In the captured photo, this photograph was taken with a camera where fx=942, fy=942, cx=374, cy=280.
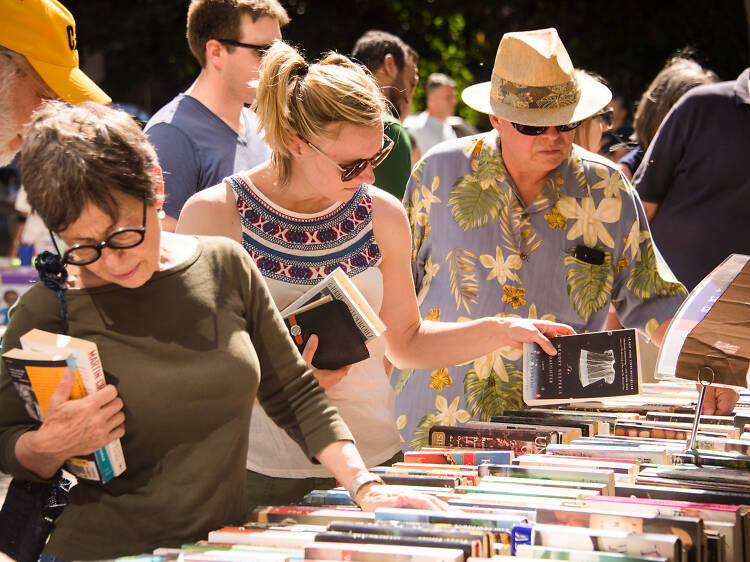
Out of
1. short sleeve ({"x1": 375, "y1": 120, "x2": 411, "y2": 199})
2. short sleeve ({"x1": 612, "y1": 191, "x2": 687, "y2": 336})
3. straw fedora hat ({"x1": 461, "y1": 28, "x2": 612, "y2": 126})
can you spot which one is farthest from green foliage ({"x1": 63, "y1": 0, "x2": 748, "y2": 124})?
short sleeve ({"x1": 612, "y1": 191, "x2": 687, "y2": 336})

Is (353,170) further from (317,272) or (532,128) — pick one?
(532,128)

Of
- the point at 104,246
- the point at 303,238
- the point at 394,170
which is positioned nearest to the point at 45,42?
the point at 303,238

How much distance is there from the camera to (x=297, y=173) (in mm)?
2572

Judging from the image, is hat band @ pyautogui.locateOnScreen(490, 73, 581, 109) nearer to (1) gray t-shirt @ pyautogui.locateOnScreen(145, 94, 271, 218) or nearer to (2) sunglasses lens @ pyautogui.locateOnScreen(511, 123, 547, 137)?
(2) sunglasses lens @ pyautogui.locateOnScreen(511, 123, 547, 137)

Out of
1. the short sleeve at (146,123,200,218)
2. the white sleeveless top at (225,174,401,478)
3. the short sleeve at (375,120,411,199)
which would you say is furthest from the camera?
the short sleeve at (375,120,411,199)

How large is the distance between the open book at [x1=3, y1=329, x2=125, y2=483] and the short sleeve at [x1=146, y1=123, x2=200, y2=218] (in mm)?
1738

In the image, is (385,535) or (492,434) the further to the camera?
(492,434)

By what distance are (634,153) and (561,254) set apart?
2.49m

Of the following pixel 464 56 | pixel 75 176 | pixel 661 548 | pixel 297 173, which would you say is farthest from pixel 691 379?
pixel 464 56

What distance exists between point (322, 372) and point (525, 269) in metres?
0.94

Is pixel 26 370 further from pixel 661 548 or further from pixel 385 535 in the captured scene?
pixel 661 548

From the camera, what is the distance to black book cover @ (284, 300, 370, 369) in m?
2.38

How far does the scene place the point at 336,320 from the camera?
2383mm

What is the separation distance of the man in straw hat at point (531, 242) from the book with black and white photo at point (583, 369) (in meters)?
0.26
